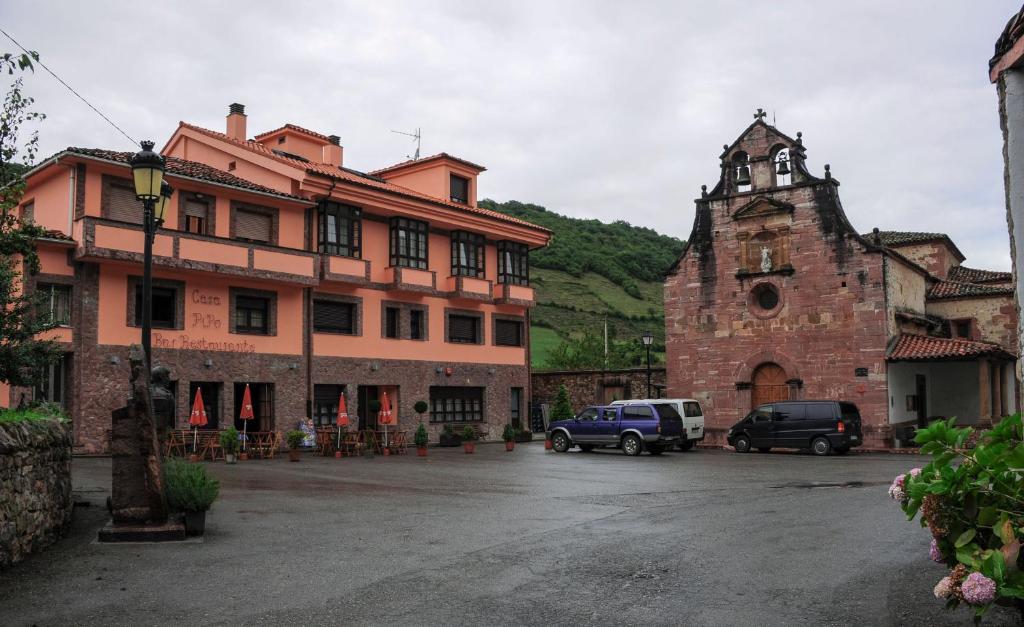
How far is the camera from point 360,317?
1188 inches

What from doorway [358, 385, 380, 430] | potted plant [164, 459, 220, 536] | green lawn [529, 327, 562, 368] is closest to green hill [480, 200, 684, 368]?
green lawn [529, 327, 562, 368]

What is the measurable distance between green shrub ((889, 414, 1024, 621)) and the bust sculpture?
90.0 ft

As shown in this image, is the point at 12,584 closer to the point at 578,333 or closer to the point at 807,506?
the point at 807,506

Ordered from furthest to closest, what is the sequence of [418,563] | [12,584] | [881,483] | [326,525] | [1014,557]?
[881,483] → [326,525] → [418,563] → [12,584] → [1014,557]

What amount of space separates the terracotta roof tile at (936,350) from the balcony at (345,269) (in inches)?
722

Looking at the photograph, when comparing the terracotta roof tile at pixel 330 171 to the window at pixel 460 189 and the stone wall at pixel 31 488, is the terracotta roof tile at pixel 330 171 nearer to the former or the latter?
the window at pixel 460 189

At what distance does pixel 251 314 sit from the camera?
89.5ft

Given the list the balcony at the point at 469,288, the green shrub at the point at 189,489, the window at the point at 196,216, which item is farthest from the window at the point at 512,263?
the green shrub at the point at 189,489

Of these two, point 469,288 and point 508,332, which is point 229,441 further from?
point 508,332

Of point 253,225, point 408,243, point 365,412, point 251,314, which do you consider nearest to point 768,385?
point 408,243

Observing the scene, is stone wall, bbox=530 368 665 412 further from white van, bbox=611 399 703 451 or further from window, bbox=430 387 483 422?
white van, bbox=611 399 703 451

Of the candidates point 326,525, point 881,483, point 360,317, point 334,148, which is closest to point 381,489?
point 326,525

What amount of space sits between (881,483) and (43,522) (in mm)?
14800

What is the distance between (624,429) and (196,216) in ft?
48.3
